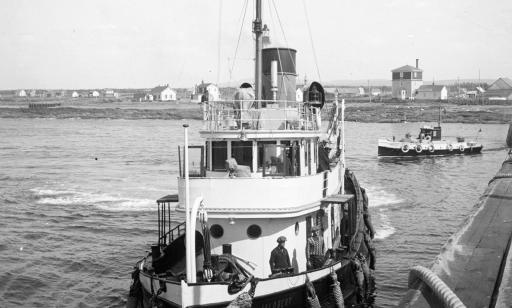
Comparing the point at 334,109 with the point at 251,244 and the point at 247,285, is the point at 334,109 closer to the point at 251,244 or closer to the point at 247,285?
the point at 251,244

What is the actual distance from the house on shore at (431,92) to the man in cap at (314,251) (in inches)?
6643

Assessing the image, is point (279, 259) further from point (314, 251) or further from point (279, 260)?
point (314, 251)

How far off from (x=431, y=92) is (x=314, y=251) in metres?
171

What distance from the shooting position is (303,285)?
14414 millimetres

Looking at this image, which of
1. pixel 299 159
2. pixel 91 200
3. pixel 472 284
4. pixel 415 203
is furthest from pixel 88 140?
pixel 472 284

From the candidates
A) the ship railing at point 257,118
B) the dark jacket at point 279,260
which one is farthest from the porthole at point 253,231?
the ship railing at point 257,118

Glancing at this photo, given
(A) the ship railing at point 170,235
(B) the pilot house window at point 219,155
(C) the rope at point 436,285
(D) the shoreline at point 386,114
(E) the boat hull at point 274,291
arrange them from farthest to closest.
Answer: (D) the shoreline at point 386,114
(A) the ship railing at point 170,235
(B) the pilot house window at point 219,155
(E) the boat hull at point 274,291
(C) the rope at point 436,285

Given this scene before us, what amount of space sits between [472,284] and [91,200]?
1420 inches

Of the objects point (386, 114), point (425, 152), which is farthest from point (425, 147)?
point (386, 114)

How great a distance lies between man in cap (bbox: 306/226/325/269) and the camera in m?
16.1

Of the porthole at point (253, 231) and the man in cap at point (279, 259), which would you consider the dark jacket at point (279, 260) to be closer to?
the man in cap at point (279, 259)

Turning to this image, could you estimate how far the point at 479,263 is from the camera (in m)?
6.36

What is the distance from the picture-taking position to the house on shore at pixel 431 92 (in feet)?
580

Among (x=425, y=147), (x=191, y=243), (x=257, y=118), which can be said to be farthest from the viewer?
(x=425, y=147)
